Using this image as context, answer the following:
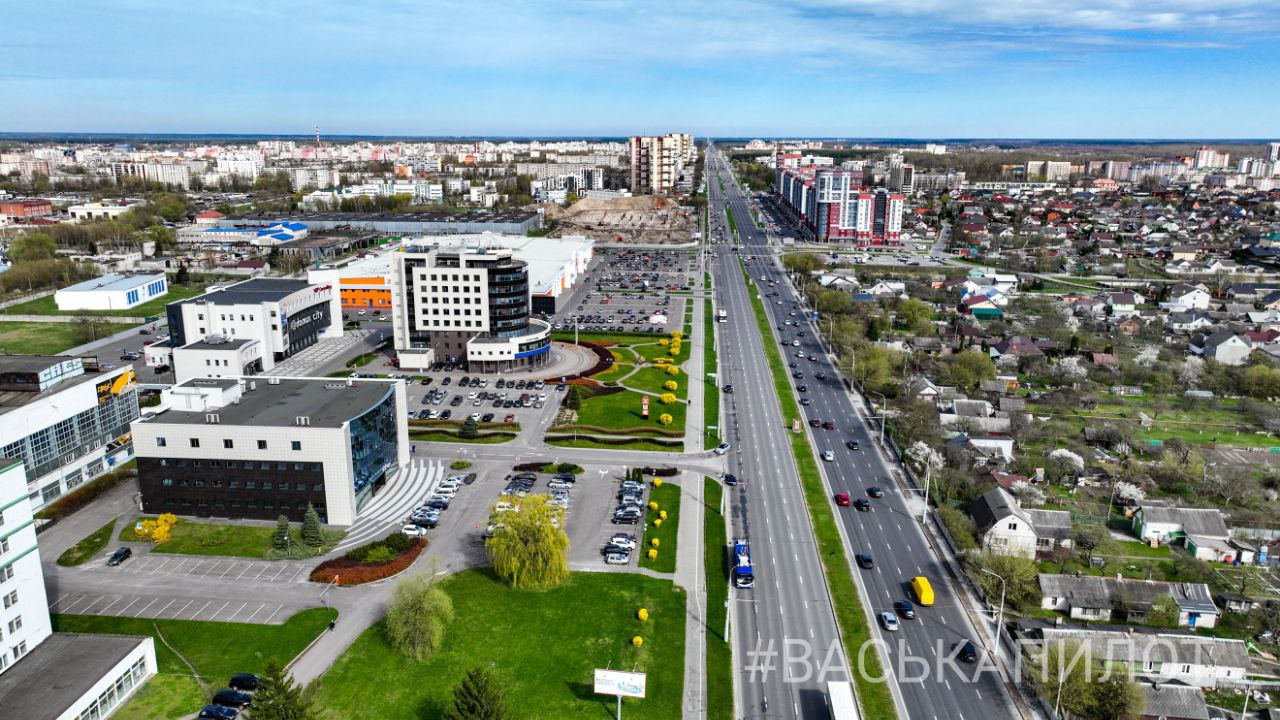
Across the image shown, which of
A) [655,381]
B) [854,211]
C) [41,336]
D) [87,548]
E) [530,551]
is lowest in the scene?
[87,548]

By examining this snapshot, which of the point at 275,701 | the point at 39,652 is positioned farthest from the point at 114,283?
the point at 275,701

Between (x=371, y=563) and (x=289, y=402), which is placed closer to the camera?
(x=371, y=563)

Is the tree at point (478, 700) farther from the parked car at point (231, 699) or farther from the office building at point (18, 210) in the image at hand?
the office building at point (18, 210)

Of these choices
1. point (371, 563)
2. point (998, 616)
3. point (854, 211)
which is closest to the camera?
point (998, 616)

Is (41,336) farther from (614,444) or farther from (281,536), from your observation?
(614,444)

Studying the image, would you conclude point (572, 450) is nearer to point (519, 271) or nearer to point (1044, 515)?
point (519, 271)

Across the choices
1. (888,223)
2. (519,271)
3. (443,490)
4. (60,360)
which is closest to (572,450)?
(443,490)

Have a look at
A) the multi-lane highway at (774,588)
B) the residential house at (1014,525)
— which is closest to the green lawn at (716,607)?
the multi-lane highway at (774,588)
